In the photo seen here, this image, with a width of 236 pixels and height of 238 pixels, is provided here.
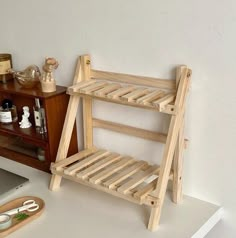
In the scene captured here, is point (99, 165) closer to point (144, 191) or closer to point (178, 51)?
point (144, 191)

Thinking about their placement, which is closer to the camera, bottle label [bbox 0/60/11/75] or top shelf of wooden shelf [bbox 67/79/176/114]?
top shelf of wooden shelf [bbox 67/79/176/114]

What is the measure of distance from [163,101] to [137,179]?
0.25 meters

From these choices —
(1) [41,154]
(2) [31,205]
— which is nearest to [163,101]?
(2) [31,205]

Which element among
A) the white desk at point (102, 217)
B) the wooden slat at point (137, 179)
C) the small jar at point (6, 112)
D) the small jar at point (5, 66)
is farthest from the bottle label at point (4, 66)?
the wooden slat at point (137, 179)

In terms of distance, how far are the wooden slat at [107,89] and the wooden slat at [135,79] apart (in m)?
0.03

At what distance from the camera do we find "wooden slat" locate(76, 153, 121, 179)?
1219 millimetres

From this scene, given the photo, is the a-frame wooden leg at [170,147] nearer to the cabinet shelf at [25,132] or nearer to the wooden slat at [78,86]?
the wooden slat at [78,86]

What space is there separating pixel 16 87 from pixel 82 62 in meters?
0.31

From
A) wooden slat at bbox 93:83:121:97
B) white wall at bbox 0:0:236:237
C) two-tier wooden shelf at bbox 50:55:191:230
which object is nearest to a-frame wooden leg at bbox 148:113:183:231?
two-tier wooden shelf at bbox 50:55:191:230

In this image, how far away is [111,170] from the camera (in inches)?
49.4

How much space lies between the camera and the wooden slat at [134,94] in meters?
1.14

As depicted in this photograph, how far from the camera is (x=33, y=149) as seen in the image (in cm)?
162

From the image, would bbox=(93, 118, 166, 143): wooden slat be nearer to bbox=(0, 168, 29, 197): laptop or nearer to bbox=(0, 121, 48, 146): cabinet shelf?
bbox=(0, 121, 48, 146): cabinet shelf

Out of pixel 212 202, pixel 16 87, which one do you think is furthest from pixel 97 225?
pixel 16 87
